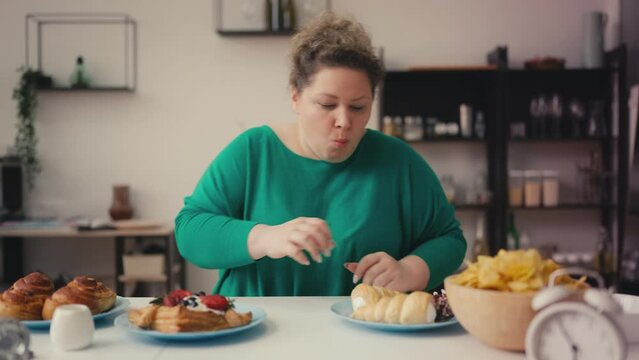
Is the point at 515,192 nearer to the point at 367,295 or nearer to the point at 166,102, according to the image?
the point at 166,102

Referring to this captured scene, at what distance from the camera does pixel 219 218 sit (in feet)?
5.19

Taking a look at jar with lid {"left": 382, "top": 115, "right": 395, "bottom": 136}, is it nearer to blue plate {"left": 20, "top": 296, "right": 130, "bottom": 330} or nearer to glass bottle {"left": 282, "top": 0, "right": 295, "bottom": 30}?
glass bottle {"left": 282, "top": 0, "right": 295, "bottom": 30}

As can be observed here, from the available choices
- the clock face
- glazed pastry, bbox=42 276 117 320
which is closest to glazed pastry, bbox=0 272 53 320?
glazed pastry, bbox=42 276 117 320

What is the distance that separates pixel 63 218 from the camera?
4.29 m

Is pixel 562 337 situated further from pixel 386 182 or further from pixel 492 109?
pixel 492 109

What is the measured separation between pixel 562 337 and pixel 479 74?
139 inches

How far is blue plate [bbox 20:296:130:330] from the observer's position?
118cm

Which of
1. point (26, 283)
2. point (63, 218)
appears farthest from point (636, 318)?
point (63, 218)

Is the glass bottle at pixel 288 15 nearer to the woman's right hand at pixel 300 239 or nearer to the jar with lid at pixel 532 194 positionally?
the jar with lid at pixel 532 194

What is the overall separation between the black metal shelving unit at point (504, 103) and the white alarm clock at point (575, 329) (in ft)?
10.5

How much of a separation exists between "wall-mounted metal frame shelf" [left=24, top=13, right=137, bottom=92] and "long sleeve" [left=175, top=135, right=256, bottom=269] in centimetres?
271

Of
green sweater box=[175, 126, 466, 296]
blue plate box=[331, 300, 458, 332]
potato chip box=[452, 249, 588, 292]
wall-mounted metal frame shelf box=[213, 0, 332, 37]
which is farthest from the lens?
wall-mounted metal frame shelf box=[213, 0, 332, 37]

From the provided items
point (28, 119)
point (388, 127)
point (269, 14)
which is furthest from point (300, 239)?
point (28, 119)

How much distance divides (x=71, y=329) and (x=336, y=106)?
797mm
